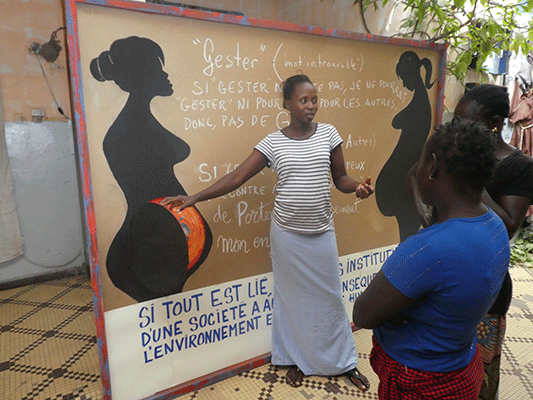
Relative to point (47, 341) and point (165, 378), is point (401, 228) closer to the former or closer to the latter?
point (165, 378)

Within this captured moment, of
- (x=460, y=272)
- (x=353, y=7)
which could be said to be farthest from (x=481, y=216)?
(x=353, y=7)

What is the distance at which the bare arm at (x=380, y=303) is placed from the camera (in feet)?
2.90

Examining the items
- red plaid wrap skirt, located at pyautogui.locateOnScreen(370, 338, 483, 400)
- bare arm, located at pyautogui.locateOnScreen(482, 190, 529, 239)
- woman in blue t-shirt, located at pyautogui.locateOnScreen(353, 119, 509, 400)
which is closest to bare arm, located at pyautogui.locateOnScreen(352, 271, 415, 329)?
woman in blue t-shirt, located at pyautogui.locateOnScreen(353, 119, 509, 400)

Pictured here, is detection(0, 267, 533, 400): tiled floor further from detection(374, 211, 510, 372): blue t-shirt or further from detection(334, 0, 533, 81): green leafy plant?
detection(334, 0, 533, 81): green leafy plant

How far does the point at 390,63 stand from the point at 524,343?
2.06 m

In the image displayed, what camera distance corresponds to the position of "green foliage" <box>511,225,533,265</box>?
3848mm

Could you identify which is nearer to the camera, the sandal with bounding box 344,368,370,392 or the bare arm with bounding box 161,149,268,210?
the bare arm with bounding box 161,149,268,210

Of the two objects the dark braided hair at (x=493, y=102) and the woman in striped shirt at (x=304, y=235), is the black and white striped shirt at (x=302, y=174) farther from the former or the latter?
the dark braided hair at (x=493, y=102)

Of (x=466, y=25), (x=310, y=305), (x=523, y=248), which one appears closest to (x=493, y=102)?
(x=310, y=305)

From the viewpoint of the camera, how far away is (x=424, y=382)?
977mm

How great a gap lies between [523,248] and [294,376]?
11.2ft

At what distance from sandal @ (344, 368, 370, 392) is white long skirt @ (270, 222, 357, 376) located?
0.11 ft

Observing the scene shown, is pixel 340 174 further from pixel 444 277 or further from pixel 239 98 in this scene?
pixel 444 277

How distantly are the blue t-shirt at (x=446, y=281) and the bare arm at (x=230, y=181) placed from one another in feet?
3.25
